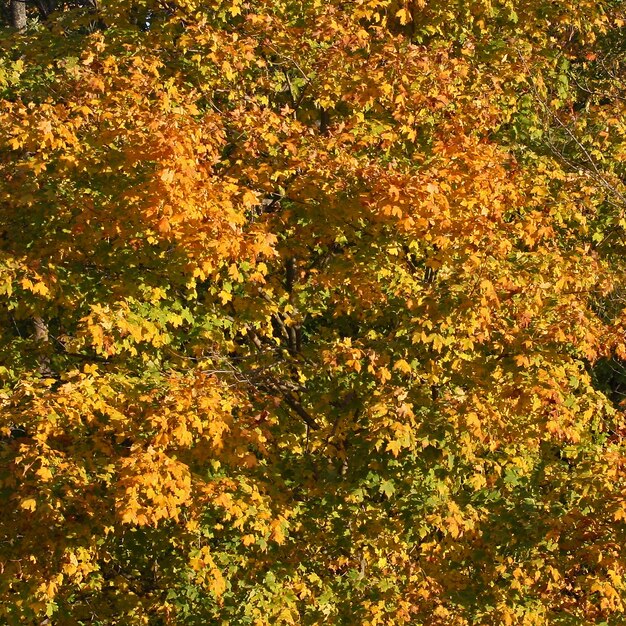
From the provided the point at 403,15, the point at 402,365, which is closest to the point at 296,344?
the point at 402,365

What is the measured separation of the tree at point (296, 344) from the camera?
7.08 m

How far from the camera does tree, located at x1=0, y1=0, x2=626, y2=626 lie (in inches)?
279

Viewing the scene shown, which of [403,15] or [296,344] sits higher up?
[403,15]

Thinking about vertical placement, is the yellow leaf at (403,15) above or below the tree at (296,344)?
above

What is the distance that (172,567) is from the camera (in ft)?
28.7

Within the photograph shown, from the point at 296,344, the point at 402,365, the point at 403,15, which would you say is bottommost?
the point at 296,344

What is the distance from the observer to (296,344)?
9.91 m

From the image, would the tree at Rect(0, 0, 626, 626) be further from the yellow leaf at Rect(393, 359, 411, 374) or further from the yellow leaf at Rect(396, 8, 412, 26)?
the yellow leaf at Rect(393, 359, 411, 374)

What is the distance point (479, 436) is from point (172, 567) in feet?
11.0

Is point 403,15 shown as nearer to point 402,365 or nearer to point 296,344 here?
point 296,344

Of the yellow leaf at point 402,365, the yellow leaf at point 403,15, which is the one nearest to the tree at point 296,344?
the yellow leaf at point 403,15

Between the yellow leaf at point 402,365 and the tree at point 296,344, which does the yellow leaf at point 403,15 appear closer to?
the tree at point 296,344

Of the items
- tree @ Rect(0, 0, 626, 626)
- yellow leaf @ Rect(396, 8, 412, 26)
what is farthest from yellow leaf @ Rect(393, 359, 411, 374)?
yellow leaf @ Rect(396, 8, 412, 26)

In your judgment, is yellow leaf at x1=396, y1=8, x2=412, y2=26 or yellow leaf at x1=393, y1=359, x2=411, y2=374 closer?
yellow leaf at x1=393, y1=359, x2=411, y2=374
